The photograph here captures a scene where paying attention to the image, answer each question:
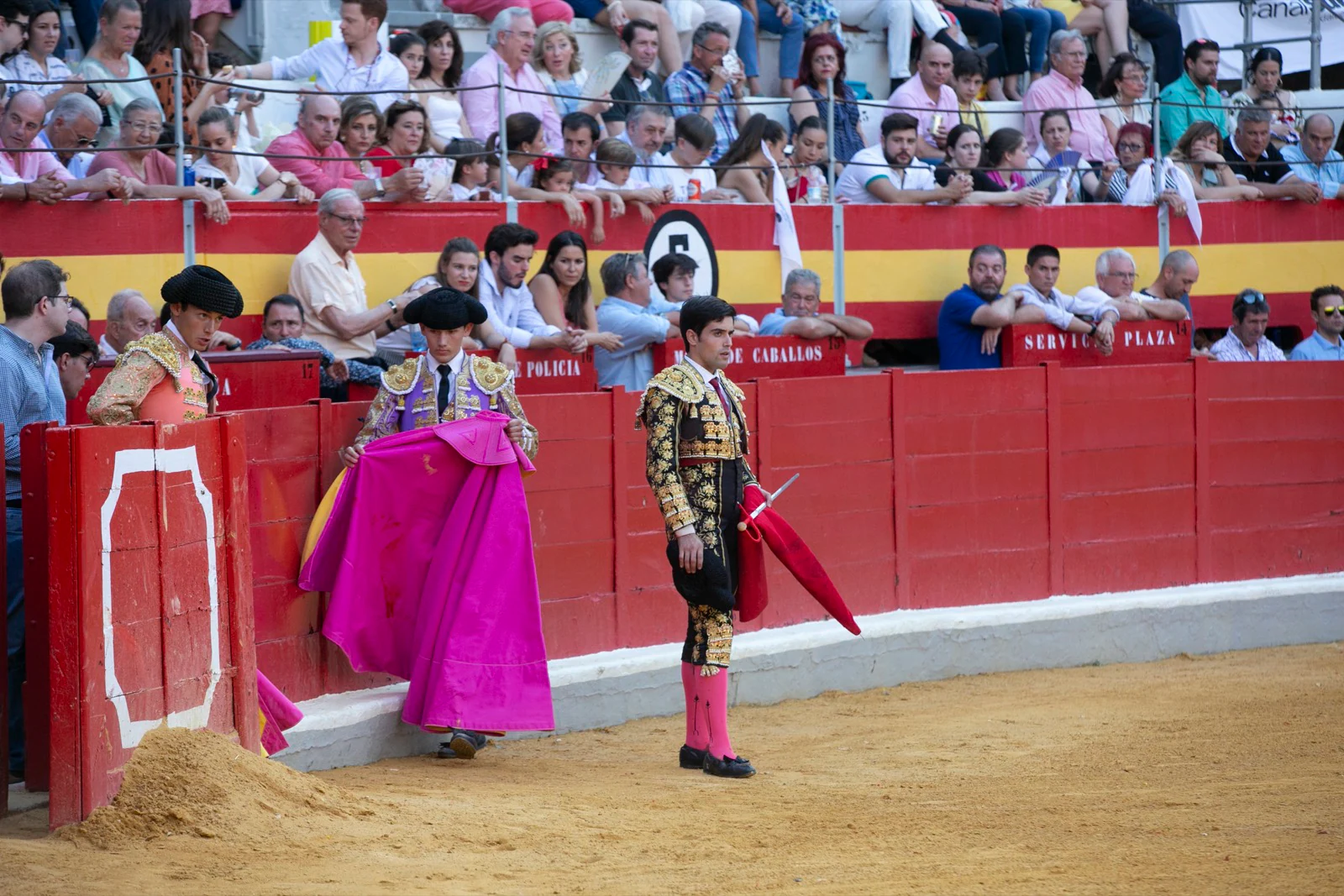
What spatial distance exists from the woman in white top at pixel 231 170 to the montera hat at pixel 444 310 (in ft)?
6.68

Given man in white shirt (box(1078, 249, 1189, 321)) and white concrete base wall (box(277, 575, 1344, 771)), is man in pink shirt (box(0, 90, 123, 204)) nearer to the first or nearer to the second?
white concrete base wall (box(277, 575, 1344, 771))

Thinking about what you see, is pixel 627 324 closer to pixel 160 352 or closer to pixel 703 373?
pixel 703 373

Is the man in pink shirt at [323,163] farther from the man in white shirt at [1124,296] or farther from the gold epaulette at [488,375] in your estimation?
the man in white shirt at [1124,296]

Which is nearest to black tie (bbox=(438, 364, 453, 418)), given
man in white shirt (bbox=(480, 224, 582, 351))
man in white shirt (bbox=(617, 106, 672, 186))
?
man in white shirt (bbox=(480, 224, 582, 351))

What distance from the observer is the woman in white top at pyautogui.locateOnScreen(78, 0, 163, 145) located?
7965 millimetres

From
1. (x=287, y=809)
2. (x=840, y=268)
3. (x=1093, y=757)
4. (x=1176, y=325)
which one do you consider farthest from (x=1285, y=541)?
(x=287, y=809)

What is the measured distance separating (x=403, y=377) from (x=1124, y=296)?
16.4ft

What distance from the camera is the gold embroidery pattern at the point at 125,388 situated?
484 cm

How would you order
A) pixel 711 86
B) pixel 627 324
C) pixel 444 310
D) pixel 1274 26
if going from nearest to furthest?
pixel 444 310 < pixel 627 324 < pixel 711 86 < pixel 1274 26

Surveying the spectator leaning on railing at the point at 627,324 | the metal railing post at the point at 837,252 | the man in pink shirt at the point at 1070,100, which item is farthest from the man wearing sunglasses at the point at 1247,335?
the spectator leaning on railing at the point at 627,324

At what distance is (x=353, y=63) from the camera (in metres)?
8.94

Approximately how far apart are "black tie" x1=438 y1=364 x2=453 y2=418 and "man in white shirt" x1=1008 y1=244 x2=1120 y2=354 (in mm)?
3914

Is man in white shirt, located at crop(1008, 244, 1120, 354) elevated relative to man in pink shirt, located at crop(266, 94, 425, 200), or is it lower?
lower

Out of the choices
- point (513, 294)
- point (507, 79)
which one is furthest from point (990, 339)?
point (507, 79)
